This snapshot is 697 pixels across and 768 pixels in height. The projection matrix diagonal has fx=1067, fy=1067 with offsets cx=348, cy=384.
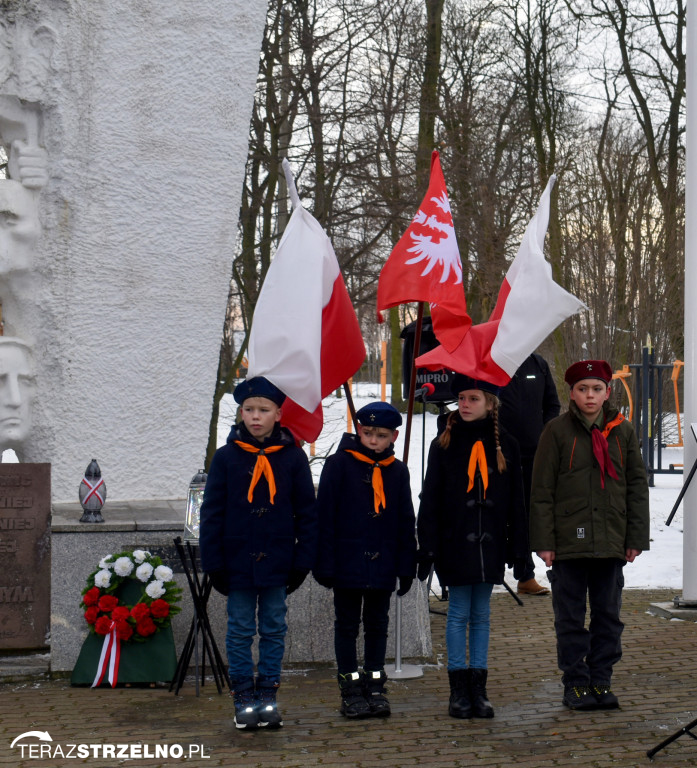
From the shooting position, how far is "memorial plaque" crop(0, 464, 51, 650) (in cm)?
520

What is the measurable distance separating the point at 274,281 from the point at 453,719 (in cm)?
206

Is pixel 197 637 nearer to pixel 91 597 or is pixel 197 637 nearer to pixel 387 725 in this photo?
pixel 91 597

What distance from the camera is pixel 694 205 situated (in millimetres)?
6766

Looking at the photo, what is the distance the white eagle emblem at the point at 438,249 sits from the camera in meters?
4.92

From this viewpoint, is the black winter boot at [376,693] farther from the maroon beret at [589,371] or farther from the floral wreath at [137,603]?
the maroon beret at [589,371]

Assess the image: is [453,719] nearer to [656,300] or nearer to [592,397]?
[592,397]

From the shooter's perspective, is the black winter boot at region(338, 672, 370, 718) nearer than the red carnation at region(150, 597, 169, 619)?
Yes

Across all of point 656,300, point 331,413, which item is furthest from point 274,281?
point 331,413

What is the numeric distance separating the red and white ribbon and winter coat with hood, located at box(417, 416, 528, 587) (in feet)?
5.11

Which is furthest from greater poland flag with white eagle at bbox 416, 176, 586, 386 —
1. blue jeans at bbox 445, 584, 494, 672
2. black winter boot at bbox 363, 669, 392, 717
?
black winter boot at bbox 363, 669, 392, 717

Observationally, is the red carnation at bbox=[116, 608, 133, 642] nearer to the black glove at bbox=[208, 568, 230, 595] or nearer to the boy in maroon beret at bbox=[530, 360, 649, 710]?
the black glove at bbox=[208, 568, 230, 595]

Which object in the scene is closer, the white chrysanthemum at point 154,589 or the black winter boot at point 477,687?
the black winter boot at point 477,687

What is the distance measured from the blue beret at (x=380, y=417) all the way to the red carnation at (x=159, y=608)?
52.5 inches

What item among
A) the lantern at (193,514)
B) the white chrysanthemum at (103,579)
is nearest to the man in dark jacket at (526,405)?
the lantern at (193,514)
